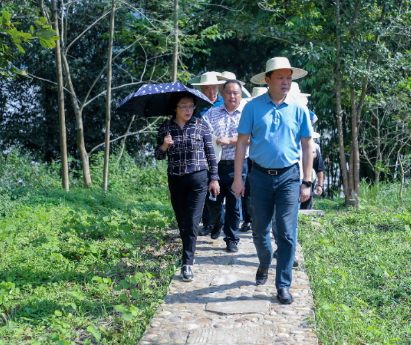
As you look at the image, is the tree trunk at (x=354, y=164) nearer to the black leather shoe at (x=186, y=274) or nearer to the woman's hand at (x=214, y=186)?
the woman's hand at (x=214, y=186)

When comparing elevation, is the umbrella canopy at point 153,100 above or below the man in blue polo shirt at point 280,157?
above

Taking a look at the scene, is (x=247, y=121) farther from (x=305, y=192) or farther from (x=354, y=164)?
(x=354, y=164)

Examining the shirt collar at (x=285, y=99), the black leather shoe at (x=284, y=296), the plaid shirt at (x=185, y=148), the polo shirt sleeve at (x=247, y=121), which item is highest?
the shirt collar at (x=285, y=99)

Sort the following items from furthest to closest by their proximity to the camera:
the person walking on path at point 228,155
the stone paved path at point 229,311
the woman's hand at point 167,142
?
the person walking on path at point 228,155, the woman's hand at point 167,142, the stone paved path at point 229,311

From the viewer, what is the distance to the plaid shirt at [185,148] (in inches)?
191

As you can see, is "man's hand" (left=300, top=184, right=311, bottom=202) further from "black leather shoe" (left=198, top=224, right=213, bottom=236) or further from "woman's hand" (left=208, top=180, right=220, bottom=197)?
"black leather shoe" (left=198, top=224, right=213, bottom=236)

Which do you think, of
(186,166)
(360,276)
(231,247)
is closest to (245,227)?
(231,247)

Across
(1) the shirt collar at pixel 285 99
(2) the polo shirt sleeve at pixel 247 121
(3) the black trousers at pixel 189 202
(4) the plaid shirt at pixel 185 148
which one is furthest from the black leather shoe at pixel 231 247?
(1) the shirt collar at pixel 285 99

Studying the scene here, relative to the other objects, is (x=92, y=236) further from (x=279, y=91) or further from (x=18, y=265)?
(x=279, y=91)

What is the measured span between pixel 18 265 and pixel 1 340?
194cm

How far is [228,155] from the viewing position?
5914mm

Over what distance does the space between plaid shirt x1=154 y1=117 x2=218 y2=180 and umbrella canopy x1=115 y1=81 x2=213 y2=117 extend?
11.9 inches

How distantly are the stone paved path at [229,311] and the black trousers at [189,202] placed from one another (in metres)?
0.37

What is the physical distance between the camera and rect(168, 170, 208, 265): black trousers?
15.9 ft
